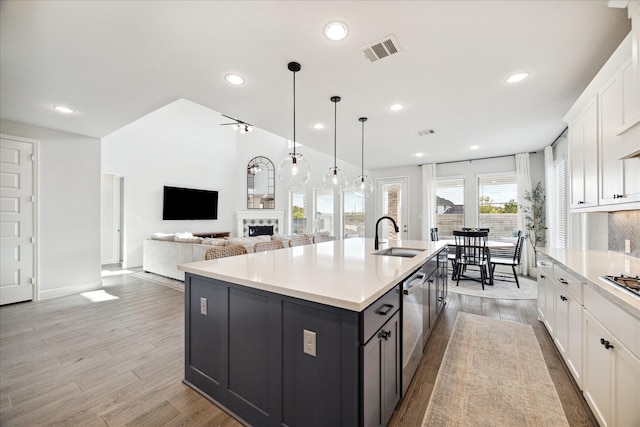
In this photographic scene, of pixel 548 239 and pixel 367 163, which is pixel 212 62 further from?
pixel 548 239

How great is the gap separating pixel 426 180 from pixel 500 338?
4.53m

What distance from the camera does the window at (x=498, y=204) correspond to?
5898mm

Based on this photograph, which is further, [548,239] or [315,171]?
[315,171]

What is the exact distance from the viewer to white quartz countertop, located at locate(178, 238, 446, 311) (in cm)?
132

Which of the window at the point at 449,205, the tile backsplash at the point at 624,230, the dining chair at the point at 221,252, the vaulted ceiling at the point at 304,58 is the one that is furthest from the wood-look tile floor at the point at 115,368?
the window at the point at 449,205

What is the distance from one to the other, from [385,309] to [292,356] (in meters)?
0.58

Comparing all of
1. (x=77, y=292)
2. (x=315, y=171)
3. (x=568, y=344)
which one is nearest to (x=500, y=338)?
(x=568, y=344)

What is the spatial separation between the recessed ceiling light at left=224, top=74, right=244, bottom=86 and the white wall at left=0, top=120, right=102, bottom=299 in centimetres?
352

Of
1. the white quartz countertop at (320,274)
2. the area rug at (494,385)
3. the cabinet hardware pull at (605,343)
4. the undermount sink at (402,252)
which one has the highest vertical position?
the white quartz countertop at (320,274)

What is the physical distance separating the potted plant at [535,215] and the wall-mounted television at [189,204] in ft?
27.2

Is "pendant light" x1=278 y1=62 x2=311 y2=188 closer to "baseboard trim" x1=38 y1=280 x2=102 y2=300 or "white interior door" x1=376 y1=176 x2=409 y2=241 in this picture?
"baseboard trim" x1=38 y1=280 x2=102 y2=300

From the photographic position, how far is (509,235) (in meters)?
5.94

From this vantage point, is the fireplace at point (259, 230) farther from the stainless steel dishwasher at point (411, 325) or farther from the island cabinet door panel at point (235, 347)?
the stainless steel dishwasher at point (411, 325)

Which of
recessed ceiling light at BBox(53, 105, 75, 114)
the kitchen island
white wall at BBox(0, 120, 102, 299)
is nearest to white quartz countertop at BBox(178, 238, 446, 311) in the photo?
the kitchen island
